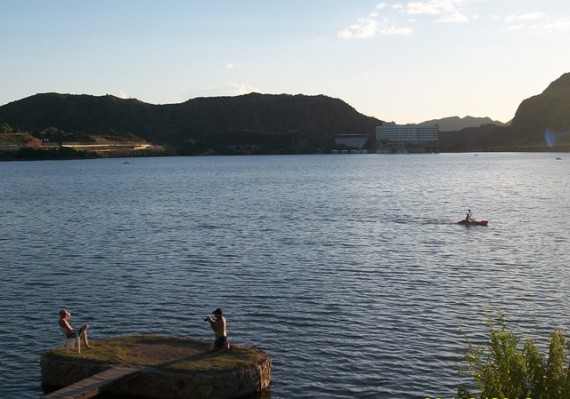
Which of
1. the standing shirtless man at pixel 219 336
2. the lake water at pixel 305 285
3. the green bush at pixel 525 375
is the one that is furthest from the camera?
the lake water at pixel 305 285

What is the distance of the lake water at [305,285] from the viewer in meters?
27.8

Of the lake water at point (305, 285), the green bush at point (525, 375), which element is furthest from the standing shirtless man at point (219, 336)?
the green bush at point (525, 375)

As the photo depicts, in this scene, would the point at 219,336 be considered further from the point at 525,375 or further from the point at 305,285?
the point at 305,285

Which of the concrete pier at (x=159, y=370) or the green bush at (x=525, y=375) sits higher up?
the green bush at (x=525, y=375)

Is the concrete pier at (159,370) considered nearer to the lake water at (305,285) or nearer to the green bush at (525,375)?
the lake water at (305,285)

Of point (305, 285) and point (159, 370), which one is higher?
point (159, 370)

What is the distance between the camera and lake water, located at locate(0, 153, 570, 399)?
27797 mm

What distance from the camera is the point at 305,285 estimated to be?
41.4 meters

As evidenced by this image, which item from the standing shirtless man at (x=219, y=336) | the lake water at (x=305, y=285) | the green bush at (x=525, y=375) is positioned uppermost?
the green bush at (x=525, y=375)

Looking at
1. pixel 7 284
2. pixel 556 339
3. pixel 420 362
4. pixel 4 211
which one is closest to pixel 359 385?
pixel 420 362

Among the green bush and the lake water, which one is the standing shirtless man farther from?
the green bush

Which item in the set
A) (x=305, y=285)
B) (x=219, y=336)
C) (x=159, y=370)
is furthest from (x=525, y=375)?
(x=305, y=285)

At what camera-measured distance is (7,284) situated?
41938 millimetres

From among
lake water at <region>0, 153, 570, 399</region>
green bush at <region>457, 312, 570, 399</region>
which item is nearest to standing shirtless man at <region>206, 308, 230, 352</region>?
lake water at <region>0, 153, 570, 399</region>
